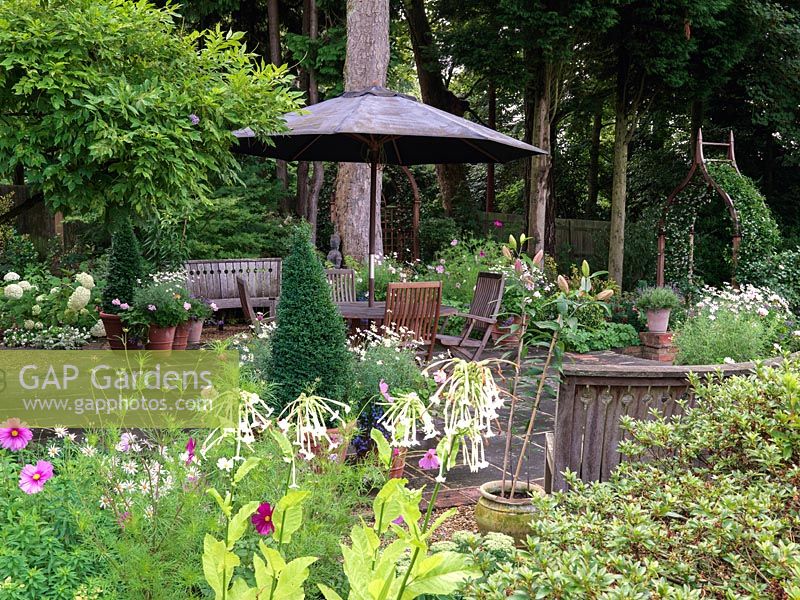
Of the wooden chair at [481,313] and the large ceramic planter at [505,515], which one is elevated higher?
the wooden chair at [481,313]

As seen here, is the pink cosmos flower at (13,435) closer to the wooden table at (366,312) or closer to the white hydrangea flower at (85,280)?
the wooden table at (366,312)

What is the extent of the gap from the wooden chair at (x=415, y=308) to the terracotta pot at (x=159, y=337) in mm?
2929

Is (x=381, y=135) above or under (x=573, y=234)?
above

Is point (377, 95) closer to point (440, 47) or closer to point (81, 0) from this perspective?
point (81, 0)

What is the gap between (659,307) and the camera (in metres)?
8.54

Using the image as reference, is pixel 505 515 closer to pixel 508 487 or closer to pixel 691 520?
pixel 508 487

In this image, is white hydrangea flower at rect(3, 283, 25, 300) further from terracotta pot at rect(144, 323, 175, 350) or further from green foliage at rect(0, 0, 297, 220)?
green foliage at rect(0, 0, 297, 220)

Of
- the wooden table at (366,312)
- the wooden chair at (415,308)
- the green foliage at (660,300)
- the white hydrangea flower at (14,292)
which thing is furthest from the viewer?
the green foliage at (660,300)

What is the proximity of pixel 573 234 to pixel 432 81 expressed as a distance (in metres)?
4.10

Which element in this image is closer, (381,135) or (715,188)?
(381,135)

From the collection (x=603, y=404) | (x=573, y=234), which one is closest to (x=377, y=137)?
(x=603, y=404)

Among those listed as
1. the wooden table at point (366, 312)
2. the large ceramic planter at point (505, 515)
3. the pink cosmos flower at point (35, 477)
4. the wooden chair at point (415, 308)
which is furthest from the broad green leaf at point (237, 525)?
the wooden table at point (366, 312)

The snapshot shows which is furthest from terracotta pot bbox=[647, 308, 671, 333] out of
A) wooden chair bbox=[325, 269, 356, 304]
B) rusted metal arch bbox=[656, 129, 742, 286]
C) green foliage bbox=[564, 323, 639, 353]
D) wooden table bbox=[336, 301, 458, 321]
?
wooden chair bbox=[325, 269, 356, 304]

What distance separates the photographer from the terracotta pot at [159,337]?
7.07 m
